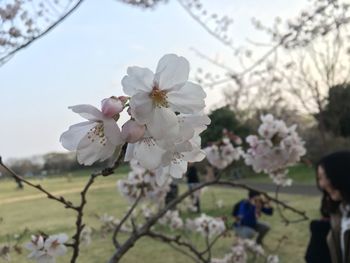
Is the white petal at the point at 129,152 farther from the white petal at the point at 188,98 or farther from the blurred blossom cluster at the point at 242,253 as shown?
the blurred blossom cluster at the point at 242,253

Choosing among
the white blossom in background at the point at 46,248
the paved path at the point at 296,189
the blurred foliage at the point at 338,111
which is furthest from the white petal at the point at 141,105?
the paved path at the point at 296,189

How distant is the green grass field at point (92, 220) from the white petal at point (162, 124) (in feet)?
2.96

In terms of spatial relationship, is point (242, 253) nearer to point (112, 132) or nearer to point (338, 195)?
point (338, 195)

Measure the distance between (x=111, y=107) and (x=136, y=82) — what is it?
0.11ft

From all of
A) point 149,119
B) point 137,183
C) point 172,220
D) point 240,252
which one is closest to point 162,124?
point 149,119

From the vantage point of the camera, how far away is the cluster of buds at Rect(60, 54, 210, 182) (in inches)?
15.2

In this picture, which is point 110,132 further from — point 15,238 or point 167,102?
point 15,238

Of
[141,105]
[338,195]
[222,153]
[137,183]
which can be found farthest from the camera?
[222,153]

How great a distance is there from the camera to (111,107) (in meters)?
0.40

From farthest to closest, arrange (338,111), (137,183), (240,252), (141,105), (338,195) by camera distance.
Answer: (338,111)
(240,252)
(137,183)
(338,195)
(141,105)

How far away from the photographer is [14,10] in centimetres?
100

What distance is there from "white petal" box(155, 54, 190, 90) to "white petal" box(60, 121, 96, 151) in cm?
7

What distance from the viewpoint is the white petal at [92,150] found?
0.41 meters

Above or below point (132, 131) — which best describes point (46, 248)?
below
